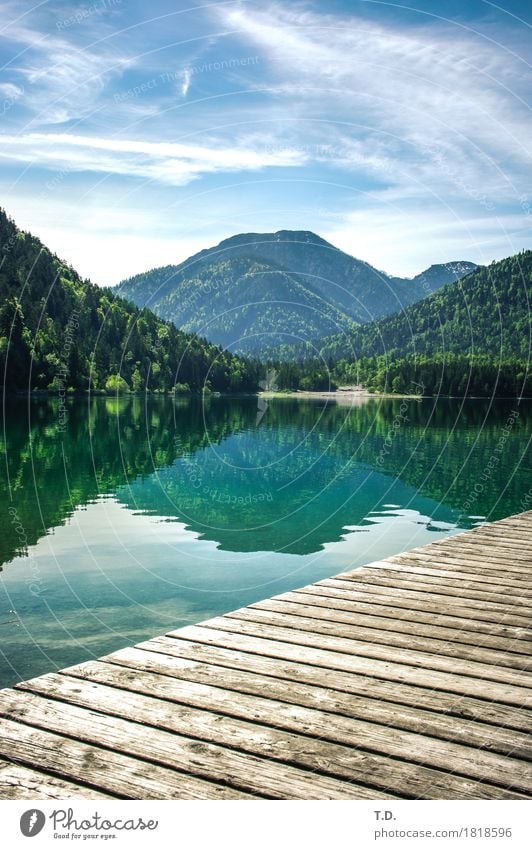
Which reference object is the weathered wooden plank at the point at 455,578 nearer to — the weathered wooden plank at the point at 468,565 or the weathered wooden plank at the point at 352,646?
the weathered wooden plank at the point at 468,565

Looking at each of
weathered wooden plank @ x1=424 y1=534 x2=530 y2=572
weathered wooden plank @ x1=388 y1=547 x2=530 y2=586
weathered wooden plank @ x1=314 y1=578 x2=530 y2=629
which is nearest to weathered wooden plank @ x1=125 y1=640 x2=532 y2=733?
weathered wooden plank @ x1=314 y1=578 x2=530 y2=629

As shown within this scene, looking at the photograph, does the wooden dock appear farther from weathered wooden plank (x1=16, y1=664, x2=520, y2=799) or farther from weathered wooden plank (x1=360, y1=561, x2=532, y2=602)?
weathered wooden plank (x1=360, y1=561, x2=532, y2=602)

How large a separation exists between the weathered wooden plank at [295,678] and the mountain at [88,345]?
297ft

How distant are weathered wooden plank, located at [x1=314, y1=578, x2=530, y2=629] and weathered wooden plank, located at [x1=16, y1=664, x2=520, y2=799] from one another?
3.03m

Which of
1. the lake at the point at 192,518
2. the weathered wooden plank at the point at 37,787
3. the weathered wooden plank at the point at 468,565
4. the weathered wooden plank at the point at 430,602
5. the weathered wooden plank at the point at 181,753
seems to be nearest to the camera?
the weathered wooden plank at the point at 37,787

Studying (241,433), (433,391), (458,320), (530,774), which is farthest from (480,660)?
(458,320)

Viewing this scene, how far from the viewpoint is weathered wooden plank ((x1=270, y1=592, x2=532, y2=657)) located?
6.72 m

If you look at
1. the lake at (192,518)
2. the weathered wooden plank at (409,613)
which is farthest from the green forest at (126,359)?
the weathered wooden plank at (409,613)

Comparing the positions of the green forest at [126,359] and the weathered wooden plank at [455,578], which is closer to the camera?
the weathered wooden plank at [455,578]

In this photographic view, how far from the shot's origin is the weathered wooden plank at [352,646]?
591 centimetres

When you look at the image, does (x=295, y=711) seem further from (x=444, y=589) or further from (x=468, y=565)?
(x=468, y=565)

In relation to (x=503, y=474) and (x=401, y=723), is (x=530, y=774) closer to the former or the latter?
(x=401, y=723)
